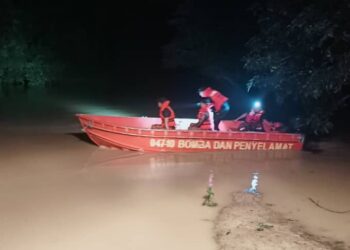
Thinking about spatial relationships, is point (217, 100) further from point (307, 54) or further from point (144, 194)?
point (144, 194)

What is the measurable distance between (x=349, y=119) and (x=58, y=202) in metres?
12.5

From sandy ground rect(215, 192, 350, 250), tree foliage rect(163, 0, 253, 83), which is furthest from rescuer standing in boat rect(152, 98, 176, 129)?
tree foliage rect(163, 0, 253, 83)

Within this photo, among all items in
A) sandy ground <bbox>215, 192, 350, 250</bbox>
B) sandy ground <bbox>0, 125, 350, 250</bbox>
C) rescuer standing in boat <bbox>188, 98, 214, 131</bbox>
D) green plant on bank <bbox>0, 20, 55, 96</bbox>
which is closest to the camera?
→ sandy ground <bbox>215, 192, 350, 250</bbox>

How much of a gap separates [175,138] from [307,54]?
3.75m

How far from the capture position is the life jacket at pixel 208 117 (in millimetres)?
12809

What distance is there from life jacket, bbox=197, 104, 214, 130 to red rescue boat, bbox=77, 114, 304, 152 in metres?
0.37

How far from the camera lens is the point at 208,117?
12.9 metres

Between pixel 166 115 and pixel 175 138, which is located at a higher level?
pixel 166 115

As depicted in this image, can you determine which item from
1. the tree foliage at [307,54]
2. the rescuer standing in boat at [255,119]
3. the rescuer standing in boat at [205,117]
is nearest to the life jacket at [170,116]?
the rescuer standing in boat at [205,117]

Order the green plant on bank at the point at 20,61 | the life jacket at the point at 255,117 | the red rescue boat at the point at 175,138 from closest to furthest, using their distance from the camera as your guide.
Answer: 1. the red rescue boat at the point at 175,138
2. the life jacket at the point at 255,117
3. the green plant on bank at the point at 20,61

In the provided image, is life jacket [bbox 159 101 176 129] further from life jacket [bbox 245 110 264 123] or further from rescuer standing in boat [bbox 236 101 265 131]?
life jacket [bbox 245 110 264 123]

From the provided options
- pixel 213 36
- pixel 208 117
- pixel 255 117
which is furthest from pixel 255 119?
pixel 213 36

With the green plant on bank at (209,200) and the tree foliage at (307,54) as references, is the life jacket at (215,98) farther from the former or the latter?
the green plant on bank at (209,200)

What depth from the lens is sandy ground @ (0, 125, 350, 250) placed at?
25.3 feet
